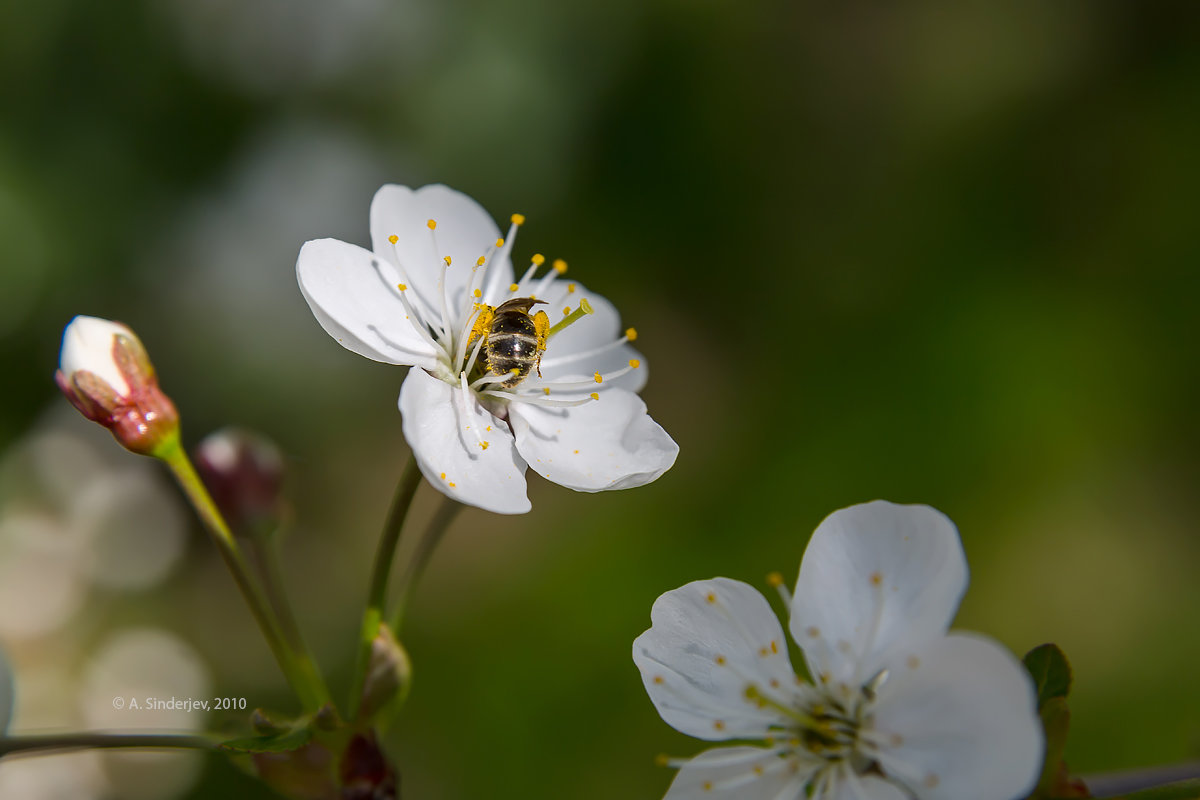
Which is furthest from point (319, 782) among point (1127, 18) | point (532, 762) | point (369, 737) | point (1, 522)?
point (1127, 18)

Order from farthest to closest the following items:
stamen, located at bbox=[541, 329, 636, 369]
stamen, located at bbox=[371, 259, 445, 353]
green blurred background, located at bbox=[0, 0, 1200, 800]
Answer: green blurred background, located at bbox=[0, 0, 1200, 800]
stamen, located at bbox=[541, 329, 636, 369]
stamen, located at bbox=[371, 259, 445, 353]

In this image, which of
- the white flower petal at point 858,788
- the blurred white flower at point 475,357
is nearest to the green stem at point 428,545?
the blurred white flower at point 475,357

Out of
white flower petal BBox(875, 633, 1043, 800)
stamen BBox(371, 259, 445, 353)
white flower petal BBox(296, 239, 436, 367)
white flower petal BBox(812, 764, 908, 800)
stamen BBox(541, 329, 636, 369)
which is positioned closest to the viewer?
white flower petal BBox(875, 633, 1043, 800)

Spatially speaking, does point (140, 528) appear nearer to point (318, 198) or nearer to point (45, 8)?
point (318, 198)

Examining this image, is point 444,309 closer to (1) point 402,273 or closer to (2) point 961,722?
(1) point 402,273

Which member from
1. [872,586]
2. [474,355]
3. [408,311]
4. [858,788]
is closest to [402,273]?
[408,311]

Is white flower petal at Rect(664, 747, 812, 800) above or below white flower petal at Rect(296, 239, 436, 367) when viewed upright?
below

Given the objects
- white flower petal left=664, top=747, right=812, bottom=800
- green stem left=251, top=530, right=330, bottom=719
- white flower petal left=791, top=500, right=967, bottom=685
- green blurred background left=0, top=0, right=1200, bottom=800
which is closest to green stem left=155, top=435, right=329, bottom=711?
green stem left=251, top=530, right=330, bottom=719

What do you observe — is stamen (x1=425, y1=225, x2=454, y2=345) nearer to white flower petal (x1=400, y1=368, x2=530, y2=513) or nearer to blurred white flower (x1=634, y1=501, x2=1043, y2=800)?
white flower petal (x1=400, y1=368, x2=530, y2=513)
